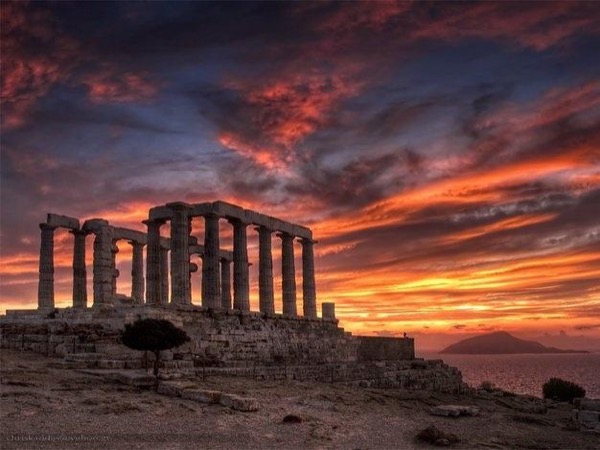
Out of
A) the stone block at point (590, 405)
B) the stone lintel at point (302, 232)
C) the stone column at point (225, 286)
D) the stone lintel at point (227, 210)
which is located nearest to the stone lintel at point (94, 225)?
the stone lintel at point (227, 210)

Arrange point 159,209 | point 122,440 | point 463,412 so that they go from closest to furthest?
point 122,440, point 463,412, point 159,209

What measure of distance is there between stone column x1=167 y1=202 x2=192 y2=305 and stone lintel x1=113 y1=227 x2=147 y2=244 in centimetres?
1071

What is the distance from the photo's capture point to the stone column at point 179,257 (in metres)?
44.5

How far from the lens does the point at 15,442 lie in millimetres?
17047

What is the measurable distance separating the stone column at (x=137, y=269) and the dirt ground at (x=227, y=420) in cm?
2639

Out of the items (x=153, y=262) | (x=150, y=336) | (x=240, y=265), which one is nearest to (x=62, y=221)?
(x=153, y=262)

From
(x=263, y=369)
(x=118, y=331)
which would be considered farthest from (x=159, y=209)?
(x=263, y=369)

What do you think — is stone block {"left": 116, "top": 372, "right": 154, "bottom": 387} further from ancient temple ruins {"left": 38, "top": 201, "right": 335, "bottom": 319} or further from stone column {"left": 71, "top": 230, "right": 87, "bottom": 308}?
stone column {"left": 71, "top": 230, "right": 87, "bottom": 308}

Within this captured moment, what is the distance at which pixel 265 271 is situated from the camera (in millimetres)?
51969

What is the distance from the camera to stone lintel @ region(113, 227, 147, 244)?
179ft

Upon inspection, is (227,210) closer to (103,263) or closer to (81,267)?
(103,263)

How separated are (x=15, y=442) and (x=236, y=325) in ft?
84.3

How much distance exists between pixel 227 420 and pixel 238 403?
1.48 meters

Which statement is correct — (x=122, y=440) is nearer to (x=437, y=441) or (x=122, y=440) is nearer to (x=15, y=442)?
(x=15, y=442)
